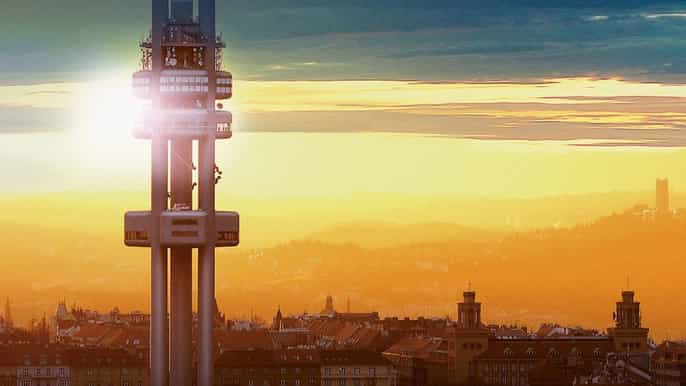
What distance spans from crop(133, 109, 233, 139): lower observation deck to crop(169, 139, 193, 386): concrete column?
0.57m

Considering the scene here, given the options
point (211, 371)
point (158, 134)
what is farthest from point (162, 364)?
point (158, 134)

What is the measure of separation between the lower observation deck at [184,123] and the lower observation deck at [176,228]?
3136 mm

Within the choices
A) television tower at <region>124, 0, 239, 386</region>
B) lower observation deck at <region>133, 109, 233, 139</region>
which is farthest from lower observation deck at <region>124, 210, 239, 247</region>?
lower observation deck at <region>133, 109, 233, 139</region>

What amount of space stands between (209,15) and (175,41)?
1717 millimetres

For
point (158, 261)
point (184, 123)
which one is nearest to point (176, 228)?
point (158, 261)

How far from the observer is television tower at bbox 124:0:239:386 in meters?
117

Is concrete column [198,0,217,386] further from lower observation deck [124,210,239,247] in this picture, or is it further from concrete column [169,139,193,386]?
concrete column [169,139,193,386]

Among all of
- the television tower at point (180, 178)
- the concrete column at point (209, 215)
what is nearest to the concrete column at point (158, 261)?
the television tower at point (180, 178)

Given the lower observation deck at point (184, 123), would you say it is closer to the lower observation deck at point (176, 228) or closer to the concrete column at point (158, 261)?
the concrete column at point (158, 261)

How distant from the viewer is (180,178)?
118625 mm

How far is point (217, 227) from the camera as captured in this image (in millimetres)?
118312

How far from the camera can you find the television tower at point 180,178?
385ft

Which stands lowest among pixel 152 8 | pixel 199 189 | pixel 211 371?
pixel 211 371

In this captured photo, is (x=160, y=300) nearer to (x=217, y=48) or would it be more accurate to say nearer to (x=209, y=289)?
(x=209, y=289)
